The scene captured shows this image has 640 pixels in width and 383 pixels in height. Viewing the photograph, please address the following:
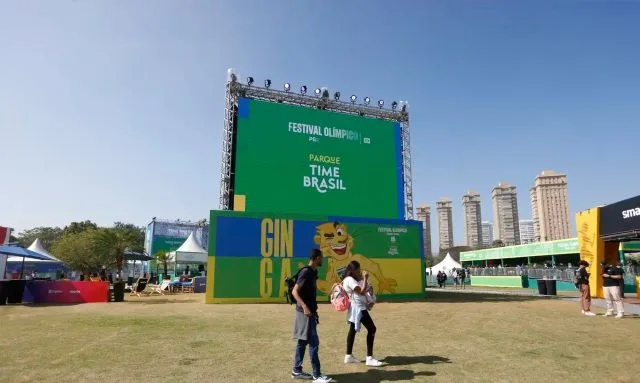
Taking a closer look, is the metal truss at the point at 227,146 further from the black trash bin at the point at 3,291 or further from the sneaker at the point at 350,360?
the sneaker at the point at 350,360

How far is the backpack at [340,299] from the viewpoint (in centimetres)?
688

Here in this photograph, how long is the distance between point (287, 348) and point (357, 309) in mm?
2205

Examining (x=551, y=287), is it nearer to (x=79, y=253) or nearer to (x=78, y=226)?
(x=79, y=253)

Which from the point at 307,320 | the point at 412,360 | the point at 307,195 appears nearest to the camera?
the point at 307,320

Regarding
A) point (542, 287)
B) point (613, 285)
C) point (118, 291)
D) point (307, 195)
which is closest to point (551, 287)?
point (542, 287)

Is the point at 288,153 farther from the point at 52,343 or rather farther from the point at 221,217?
the point at 52,343

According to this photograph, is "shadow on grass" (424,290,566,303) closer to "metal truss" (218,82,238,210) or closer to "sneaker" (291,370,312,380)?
"metal truss" (218,82,238,210)

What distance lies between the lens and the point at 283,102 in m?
24.8

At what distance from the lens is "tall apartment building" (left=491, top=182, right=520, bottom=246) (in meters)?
127

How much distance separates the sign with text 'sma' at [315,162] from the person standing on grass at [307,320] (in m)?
16.5

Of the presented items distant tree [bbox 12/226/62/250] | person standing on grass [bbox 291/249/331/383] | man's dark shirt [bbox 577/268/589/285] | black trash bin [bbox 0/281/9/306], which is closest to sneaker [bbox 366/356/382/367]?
person standing on grass [bbox 291/249/331/383]

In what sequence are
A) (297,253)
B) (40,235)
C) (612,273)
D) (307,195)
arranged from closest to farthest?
1. (612,273)
2. (297,253)
3. (307,195)
4. (40,235)

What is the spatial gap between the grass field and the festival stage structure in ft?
18.5

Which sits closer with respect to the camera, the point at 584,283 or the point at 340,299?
the point at 340,299
